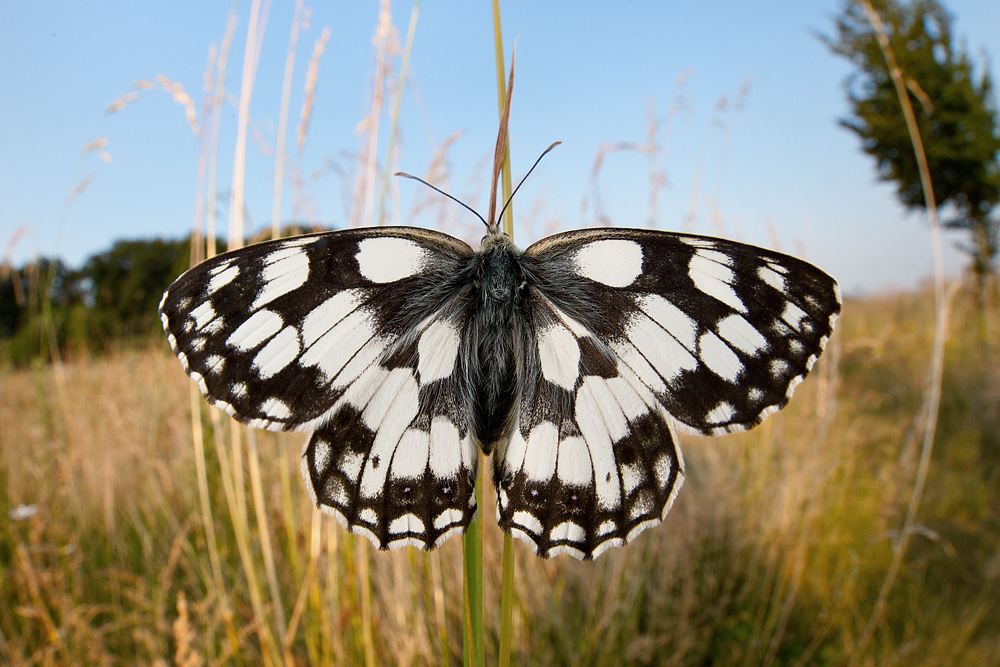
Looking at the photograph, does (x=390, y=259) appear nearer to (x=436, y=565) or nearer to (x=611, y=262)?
(x=611, y=262)

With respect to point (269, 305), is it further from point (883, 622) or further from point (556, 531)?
point (883, 622)

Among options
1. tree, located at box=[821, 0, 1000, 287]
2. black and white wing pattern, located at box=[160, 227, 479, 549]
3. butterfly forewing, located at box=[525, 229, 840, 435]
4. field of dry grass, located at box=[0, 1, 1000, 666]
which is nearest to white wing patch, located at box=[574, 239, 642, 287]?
butterfly forewing, located at box=[525, 229, 840, 435]

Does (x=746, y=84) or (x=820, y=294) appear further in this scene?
(x=746, y=84)

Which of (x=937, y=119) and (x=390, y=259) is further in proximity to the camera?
(x=937, y=119)

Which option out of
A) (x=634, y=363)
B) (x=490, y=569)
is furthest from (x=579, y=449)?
(x=490, y=569)

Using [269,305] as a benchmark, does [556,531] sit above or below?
below

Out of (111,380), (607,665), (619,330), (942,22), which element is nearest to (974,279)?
(942,22)

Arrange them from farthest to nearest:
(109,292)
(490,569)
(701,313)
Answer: (109,292) < (490,569) < (701,313)
